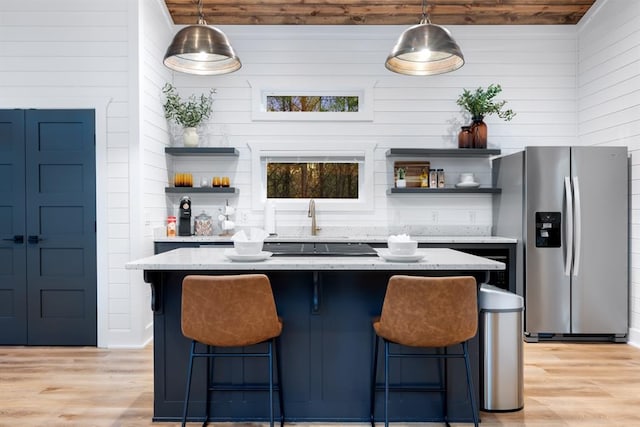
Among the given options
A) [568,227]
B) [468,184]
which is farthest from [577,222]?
[468,184]

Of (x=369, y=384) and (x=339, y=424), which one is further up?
(x=369, y=384)

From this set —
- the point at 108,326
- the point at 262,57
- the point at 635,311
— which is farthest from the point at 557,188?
the point at 108,326

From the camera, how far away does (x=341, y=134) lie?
16.6 feet

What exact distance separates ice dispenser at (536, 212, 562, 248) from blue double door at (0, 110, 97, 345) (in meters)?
3.99

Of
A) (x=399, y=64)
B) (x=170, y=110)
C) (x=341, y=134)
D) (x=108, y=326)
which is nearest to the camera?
(x=399, y=64)

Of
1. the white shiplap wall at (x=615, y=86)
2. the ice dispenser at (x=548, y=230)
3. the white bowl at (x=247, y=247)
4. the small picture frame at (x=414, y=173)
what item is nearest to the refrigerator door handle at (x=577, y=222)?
the ice dispenser at (x=548, y=230)

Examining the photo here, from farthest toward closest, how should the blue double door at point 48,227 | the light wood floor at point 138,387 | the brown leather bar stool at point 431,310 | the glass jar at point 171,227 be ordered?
1. the glass jar at point 171,227
2. the blue double door at point 48,227
3. the light wood floor at point 138,387
4. the brown leather bar stool at point 431,310

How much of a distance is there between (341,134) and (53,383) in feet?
11.4

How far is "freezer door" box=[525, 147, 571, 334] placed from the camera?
4184mm

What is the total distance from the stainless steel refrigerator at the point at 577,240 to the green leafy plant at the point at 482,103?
2.51 ft

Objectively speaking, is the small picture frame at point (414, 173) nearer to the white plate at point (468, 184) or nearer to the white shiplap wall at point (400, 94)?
the white shiplap wall at point (400, 94)

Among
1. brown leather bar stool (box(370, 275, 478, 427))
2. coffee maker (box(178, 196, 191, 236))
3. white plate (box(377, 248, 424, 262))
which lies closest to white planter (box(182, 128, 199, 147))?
coffee maker (box(178, 196, 191, 236))

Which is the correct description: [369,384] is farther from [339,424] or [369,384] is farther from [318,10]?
[318,10]

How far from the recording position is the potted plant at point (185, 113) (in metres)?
4.73
